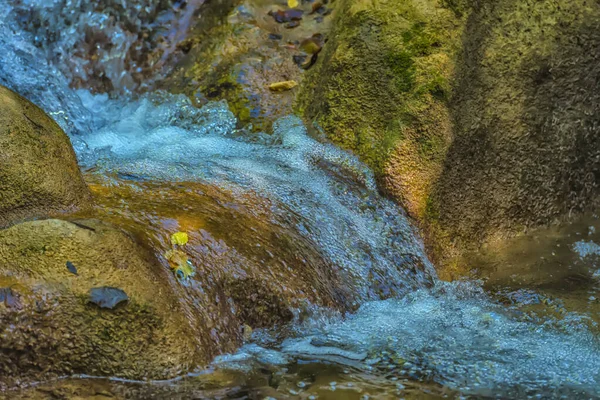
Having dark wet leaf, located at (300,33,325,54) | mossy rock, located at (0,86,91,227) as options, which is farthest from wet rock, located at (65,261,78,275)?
dark wet leaf, located at (300,33,325,54)

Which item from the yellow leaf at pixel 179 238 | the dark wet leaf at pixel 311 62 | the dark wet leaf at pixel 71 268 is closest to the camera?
the dark wet leaf at pixel 71 268

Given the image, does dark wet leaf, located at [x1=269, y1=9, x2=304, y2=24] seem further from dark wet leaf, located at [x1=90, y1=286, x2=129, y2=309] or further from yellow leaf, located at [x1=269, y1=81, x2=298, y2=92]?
dark wet leaf, located at [x1=90, y1=286, x2=129, y2=309]

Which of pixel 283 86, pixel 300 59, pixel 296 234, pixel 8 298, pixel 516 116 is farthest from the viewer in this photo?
pixel 300 59

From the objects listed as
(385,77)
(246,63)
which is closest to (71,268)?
(385,77)

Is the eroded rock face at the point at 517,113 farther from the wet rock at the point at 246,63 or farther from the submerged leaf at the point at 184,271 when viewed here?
the submerged leaf at the point at 184,271

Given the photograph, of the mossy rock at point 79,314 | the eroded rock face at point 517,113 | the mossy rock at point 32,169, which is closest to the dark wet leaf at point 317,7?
the eroded rock face at point 517,113

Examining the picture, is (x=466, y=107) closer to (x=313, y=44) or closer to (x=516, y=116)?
(x=516, y=116)

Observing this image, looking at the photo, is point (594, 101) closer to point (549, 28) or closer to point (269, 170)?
point (549, 28)
